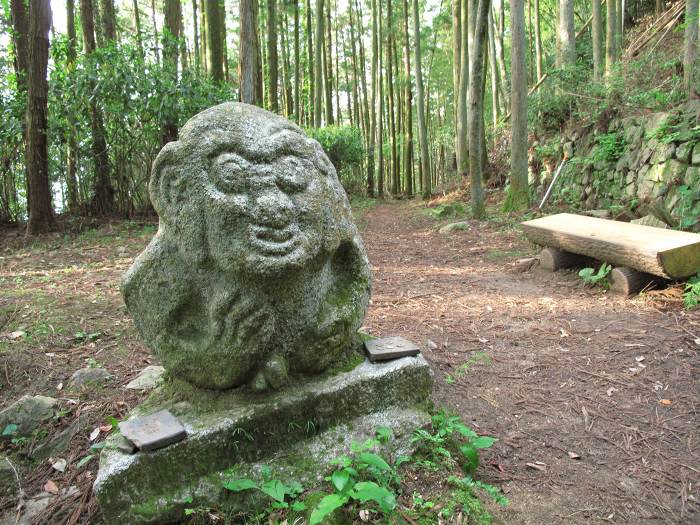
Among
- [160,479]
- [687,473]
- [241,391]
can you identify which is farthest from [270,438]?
[687,473]

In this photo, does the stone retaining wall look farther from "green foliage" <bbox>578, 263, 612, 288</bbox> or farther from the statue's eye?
the statue's eye

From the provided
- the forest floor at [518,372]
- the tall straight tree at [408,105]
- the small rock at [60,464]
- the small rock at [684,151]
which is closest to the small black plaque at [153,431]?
the forest floor at [518,372]

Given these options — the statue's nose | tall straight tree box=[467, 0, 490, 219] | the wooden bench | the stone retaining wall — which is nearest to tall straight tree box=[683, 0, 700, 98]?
the stone retaining wall

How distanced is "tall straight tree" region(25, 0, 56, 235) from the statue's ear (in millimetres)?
6929

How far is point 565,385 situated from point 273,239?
7.59ft

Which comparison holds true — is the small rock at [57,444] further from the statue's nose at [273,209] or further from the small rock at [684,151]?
the small rock at [684,151]

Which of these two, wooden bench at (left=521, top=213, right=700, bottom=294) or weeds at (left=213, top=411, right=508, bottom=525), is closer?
weeds at (left=213, top=411, right=508, bottom=525)

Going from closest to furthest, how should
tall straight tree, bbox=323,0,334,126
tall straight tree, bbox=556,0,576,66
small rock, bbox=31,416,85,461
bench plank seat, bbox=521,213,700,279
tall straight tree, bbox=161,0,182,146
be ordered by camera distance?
1. small rock, bbox=31,416,85,461
2. bench plank seat, bbox=521,213,700,279
3. tall straight tree, bbox=161,0,182,146
4. tall straight tree, bbox=556,0,576,66
5. tall straight tree, bbox=323,0,334,126

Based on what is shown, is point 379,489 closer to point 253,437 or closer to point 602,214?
point 253,437

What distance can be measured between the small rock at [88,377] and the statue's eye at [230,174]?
6.57ft

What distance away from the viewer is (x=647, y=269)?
4.36 m

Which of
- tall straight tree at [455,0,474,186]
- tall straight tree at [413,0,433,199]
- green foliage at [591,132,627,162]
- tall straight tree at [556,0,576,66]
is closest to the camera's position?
green foliage at [591,132,627,162]

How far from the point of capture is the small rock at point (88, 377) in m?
3.36

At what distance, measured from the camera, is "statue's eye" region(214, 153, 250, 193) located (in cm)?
221
